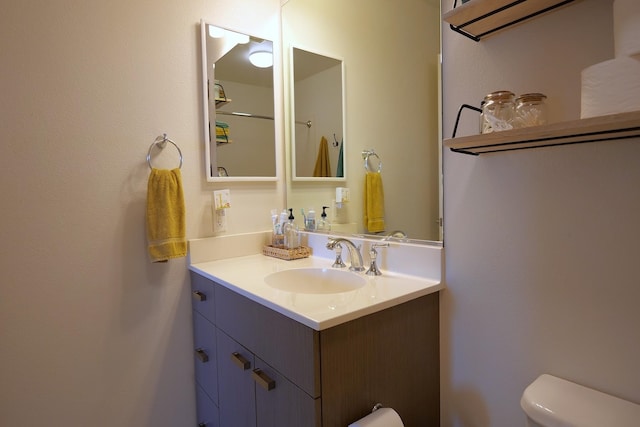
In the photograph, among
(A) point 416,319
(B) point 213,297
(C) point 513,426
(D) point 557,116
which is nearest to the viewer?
(D) point 557,116

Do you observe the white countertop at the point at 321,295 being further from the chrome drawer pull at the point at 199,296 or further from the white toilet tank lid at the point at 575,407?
the white toilet tank lid at the point at 575,407

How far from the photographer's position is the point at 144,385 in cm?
140

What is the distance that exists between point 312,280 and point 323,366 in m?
0.55

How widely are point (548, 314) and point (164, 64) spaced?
1616 mm

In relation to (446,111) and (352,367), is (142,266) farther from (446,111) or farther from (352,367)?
(446,111)

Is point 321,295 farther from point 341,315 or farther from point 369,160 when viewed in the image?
point 369,160

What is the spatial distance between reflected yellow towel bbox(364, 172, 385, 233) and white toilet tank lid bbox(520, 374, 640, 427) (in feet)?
2.33

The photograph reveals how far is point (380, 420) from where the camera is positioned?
88 cm

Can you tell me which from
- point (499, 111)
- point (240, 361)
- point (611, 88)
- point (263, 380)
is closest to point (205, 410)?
point (240, 361)

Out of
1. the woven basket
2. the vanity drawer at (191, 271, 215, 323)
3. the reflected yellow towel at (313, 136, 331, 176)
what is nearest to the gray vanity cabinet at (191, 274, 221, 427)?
the vanity drawer at (191, 271, 215, 323)

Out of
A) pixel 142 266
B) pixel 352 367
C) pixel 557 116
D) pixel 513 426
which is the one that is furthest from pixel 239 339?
pixel 557 116

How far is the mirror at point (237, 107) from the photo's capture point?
1.54m

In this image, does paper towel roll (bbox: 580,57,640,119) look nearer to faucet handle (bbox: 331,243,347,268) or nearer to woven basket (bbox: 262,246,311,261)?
faucet handle (bbox: 331,243,347,268)

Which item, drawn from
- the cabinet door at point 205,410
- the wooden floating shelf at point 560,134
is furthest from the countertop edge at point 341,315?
the cabinet door at point 205,410
